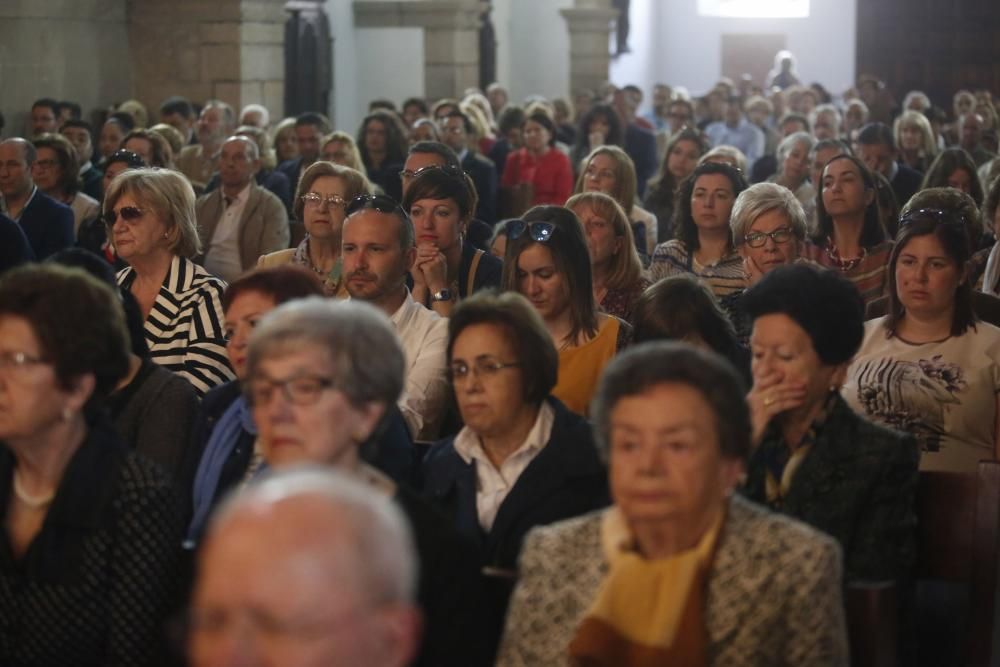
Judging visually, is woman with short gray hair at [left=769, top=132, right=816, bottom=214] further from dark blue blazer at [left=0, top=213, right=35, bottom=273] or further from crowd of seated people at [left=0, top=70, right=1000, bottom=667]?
dark blue blazer at [left=0, top=213, right=35, bottom=273]

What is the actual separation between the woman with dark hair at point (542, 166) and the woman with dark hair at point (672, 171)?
173 centimetres

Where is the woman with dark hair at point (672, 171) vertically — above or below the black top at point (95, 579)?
above

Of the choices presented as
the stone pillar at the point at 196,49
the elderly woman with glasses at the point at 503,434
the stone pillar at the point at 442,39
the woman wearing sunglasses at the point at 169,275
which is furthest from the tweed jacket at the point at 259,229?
the stone pillar at the point at 442,39

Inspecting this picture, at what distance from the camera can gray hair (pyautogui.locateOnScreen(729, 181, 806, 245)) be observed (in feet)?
21.0

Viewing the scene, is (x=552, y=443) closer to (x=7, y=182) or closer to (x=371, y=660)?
(x=371, y=660)

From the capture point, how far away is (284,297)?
416 centimetres

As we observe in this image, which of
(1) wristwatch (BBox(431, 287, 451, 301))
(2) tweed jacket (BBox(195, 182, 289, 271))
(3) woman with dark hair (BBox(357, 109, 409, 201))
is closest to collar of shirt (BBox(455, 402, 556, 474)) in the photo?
(1) wristwatch (BBox(431, 287, 451, 301))

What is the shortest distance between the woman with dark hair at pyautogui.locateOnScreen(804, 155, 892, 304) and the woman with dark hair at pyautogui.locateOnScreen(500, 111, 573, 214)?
4520 millimetres

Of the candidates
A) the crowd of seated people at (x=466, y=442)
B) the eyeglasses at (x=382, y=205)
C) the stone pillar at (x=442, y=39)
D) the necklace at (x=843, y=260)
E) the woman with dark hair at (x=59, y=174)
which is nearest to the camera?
the crowd of seated people at (x=466, y=442)

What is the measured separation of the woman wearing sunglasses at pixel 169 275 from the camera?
535 cm

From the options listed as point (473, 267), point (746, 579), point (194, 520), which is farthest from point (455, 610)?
point (473, 267)

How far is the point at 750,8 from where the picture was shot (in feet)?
106

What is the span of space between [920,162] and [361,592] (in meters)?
11.1

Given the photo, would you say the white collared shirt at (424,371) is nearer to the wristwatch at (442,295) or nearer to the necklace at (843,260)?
the wristwatch at (442,295)
